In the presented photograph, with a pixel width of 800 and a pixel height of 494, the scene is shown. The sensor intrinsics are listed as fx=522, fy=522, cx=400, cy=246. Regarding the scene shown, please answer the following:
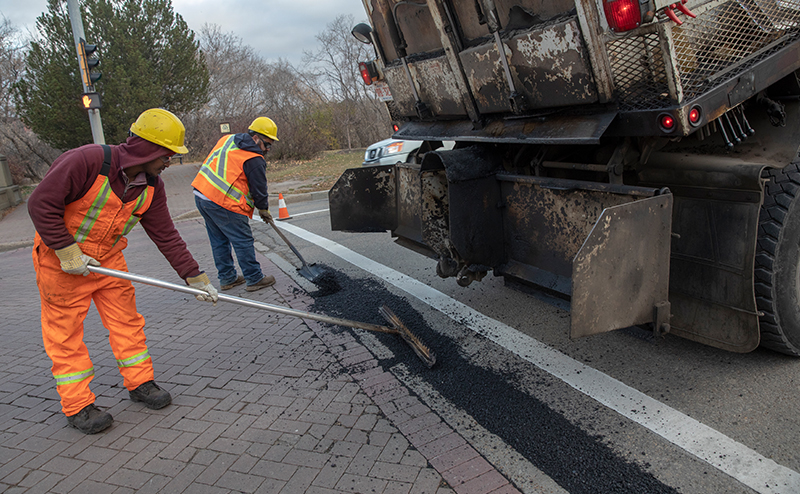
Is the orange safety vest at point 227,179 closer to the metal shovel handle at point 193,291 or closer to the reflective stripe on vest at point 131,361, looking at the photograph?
the metal shovel handle at point 193,291

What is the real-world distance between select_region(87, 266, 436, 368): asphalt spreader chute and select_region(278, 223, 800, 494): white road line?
0.52 metres

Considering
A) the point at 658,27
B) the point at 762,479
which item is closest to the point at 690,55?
the point at 658,27

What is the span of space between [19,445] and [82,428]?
327 mm

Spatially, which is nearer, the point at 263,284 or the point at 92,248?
the point at 92,248

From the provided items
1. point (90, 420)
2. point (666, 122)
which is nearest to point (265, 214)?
point (90, 420)

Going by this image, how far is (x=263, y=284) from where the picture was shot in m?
5.29

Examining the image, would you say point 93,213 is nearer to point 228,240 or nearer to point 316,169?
point 228,240

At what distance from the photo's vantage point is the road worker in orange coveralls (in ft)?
9.04

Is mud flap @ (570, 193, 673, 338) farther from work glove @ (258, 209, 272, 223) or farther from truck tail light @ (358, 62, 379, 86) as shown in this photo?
work glove @ (258, 209, 272, 223)

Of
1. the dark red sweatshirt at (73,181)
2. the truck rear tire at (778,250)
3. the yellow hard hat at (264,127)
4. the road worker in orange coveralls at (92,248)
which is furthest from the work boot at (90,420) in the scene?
the truck rear tire at (778,250)

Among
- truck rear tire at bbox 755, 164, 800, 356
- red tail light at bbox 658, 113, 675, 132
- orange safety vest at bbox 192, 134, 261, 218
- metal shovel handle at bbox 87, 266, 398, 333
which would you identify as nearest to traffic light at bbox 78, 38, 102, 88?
orange safety vest at bbox 192, 134, 261, 218

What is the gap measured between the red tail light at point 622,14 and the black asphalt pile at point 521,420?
196 centimetres

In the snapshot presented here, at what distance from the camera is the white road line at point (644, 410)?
222cm

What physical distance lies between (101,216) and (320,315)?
141 centimetres
